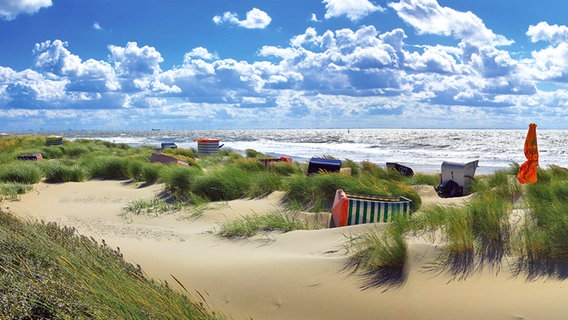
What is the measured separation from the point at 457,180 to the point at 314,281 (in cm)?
949

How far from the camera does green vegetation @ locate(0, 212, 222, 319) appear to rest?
9.52ft

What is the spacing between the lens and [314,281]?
4918 millimetres

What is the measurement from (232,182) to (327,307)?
6596 mm

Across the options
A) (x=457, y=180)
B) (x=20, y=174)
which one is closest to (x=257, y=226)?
(x=457, y=180)

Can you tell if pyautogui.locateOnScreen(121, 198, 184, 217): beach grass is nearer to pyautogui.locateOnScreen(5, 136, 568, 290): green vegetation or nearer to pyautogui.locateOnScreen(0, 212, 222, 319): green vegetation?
pyautogui.locateOnScreen(5, 136, 568, 290): green vegetation

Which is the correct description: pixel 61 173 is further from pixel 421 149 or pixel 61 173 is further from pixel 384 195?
pixel 421 149

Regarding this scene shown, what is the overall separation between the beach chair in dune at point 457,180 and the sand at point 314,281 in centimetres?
745

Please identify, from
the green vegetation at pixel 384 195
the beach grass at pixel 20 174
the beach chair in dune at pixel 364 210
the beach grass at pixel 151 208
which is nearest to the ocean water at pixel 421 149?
the green vegetation at pixel 384 195

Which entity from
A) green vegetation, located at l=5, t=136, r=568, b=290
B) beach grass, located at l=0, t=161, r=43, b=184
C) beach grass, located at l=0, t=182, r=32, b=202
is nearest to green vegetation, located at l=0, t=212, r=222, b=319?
green vegetation, located at l=5, t=136, r=568, b=290

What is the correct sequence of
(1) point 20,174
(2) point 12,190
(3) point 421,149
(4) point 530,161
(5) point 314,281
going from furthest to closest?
(3) point 421,149 → (1) point 20,174 → (2) point 12,190 → (4) point 530,161 → (5) point 314,281

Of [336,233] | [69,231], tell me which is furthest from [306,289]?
[69,231]

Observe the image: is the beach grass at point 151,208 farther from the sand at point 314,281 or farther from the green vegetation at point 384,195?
the sand at point 314,281

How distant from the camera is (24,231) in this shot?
471 cm

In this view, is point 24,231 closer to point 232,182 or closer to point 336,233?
point 336,233
